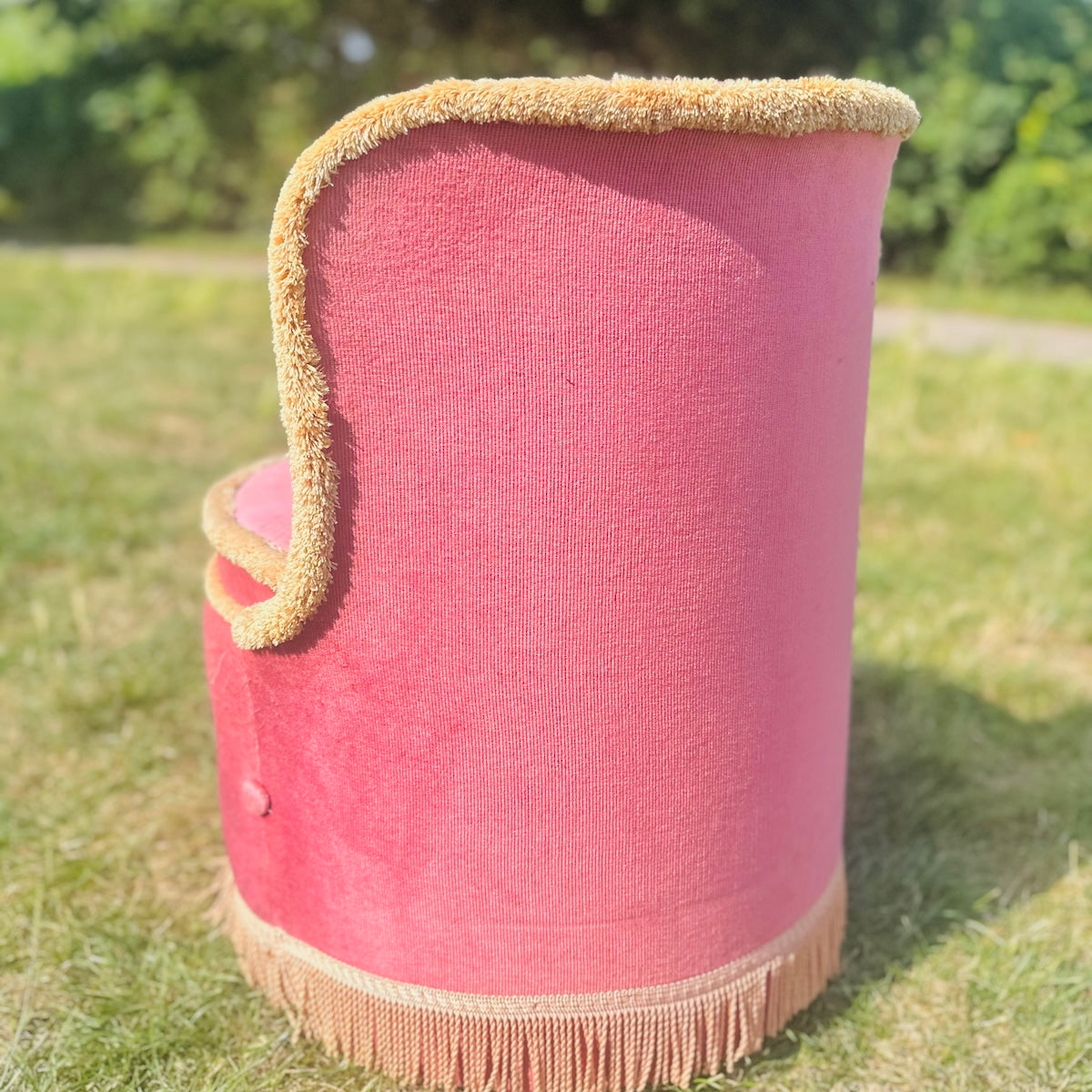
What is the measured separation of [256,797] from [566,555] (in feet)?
1.84

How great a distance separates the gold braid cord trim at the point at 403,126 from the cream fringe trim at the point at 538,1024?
481 mm

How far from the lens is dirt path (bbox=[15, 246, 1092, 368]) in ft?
20.4

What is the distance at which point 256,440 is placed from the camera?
454 cm

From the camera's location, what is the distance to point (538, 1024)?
1.42 meters

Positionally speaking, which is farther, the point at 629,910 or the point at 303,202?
the point at 629,910

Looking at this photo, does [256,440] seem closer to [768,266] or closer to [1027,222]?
[768,266]

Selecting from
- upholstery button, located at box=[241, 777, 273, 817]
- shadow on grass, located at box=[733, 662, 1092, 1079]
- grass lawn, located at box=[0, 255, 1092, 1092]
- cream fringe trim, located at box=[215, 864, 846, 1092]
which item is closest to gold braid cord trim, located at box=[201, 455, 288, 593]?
upholstery button, located at box=[241, 777, 273, 817]

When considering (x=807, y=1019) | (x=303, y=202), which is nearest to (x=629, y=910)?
(x=807, y=1019)

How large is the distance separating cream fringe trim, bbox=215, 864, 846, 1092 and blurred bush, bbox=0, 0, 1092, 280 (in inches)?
334

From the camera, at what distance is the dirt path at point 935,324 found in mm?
6223

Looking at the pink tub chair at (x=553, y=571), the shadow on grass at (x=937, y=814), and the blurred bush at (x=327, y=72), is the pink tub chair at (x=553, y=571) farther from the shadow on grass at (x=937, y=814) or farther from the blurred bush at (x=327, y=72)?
the blurred bush at (x=327, y=72)

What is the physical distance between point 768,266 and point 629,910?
77cm

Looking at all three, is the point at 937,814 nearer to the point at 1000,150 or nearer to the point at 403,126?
the point at 403,126

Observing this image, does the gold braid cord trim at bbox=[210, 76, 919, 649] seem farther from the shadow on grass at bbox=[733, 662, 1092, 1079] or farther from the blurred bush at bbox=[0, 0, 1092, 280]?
the blurred bush at bbox=[0, 0, 1092, 280]
